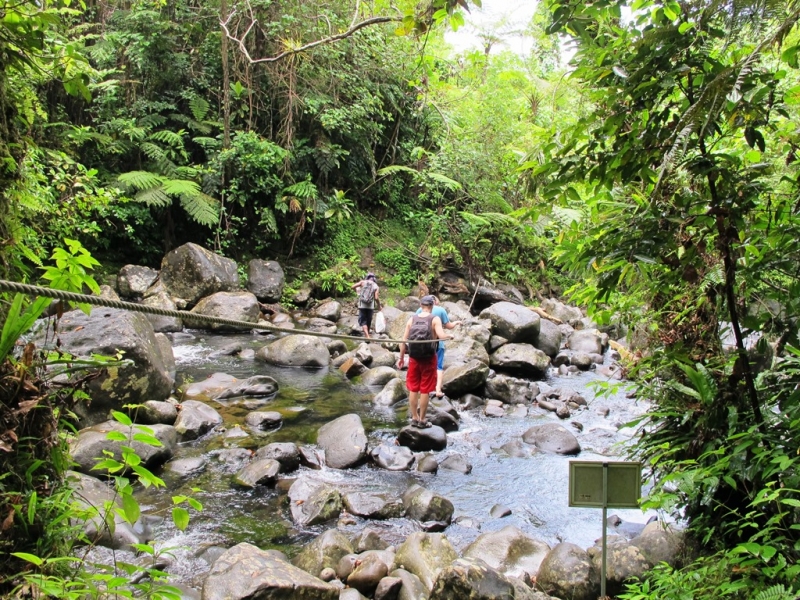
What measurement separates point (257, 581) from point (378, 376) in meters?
5.96

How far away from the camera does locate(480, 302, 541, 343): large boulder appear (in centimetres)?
1091

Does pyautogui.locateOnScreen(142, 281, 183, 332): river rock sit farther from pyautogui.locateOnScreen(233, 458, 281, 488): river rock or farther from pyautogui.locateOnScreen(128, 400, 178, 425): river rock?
pyautogui.locateOnScreen(233, 458, 281, 488): river rock

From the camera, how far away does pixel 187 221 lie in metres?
13.9

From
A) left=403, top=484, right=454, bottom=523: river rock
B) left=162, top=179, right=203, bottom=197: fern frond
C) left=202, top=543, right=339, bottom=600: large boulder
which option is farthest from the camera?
left=162, top=179, right=203, bottom=197: fern frond

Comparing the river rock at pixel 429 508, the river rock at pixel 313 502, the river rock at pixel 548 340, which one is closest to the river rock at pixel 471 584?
the river rock at pixel 429 508

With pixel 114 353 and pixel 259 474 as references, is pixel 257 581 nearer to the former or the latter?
pixel 259 474

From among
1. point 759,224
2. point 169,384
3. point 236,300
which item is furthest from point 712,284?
point 236,300

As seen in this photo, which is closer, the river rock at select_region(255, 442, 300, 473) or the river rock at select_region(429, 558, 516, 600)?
the river rock at select_region(429, 558, 516, 600)

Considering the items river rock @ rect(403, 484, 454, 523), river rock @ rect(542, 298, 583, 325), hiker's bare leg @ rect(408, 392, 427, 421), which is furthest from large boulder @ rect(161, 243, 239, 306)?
river rock @ rect(542, 298, 583, 325)

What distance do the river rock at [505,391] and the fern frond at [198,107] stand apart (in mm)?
9941

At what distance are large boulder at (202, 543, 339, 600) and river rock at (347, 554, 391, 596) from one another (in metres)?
0.33

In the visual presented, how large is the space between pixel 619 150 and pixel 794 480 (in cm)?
164

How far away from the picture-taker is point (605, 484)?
317cm

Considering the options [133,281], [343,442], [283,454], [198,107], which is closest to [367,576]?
[283,454]
